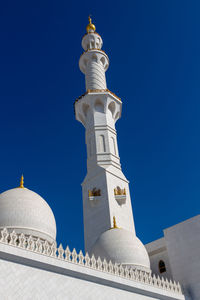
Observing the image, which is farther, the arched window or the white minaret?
the white minaret

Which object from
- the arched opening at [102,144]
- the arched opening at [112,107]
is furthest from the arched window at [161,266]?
the arched opening at [112,107]

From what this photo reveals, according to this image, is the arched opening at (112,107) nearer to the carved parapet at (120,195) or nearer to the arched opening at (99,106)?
the arched opening at (99,106)

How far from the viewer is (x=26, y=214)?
608 inches

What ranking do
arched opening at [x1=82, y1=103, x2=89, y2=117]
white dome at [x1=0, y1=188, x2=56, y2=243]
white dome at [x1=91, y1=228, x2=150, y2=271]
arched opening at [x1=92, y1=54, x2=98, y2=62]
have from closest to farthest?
white dome at [x1=0, y1=188, x2=56, y2=243], white dome at [x1=91, y1=228, x2=150, y2=271], arched opening at [x1=82, y1=103, x2=89, y2=117], arched opening at [x1=92, y1=54, x2=98, y2=62]

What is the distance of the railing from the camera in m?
12.2

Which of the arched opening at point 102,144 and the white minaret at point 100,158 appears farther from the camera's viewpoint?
the arched opening at point 102,144

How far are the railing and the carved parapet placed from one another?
7110mm

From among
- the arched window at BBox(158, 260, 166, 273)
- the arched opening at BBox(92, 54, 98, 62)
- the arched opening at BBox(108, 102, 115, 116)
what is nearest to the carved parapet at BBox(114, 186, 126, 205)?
the arched window at BBox(158, 260, 166, 273)

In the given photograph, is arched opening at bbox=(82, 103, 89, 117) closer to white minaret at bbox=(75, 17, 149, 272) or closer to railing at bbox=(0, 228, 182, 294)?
white minaret at bbox=(75, 17, 149, 272)

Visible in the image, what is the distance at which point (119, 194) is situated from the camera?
23703 mm

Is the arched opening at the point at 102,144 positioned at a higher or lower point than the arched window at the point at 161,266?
higher

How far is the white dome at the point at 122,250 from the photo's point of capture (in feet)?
53.5

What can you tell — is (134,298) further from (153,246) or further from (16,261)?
(153,246)

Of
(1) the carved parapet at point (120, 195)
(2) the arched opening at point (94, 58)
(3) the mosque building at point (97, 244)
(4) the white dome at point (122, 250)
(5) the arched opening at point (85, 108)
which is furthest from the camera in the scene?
(2) the arched opening at point (94, 58)
